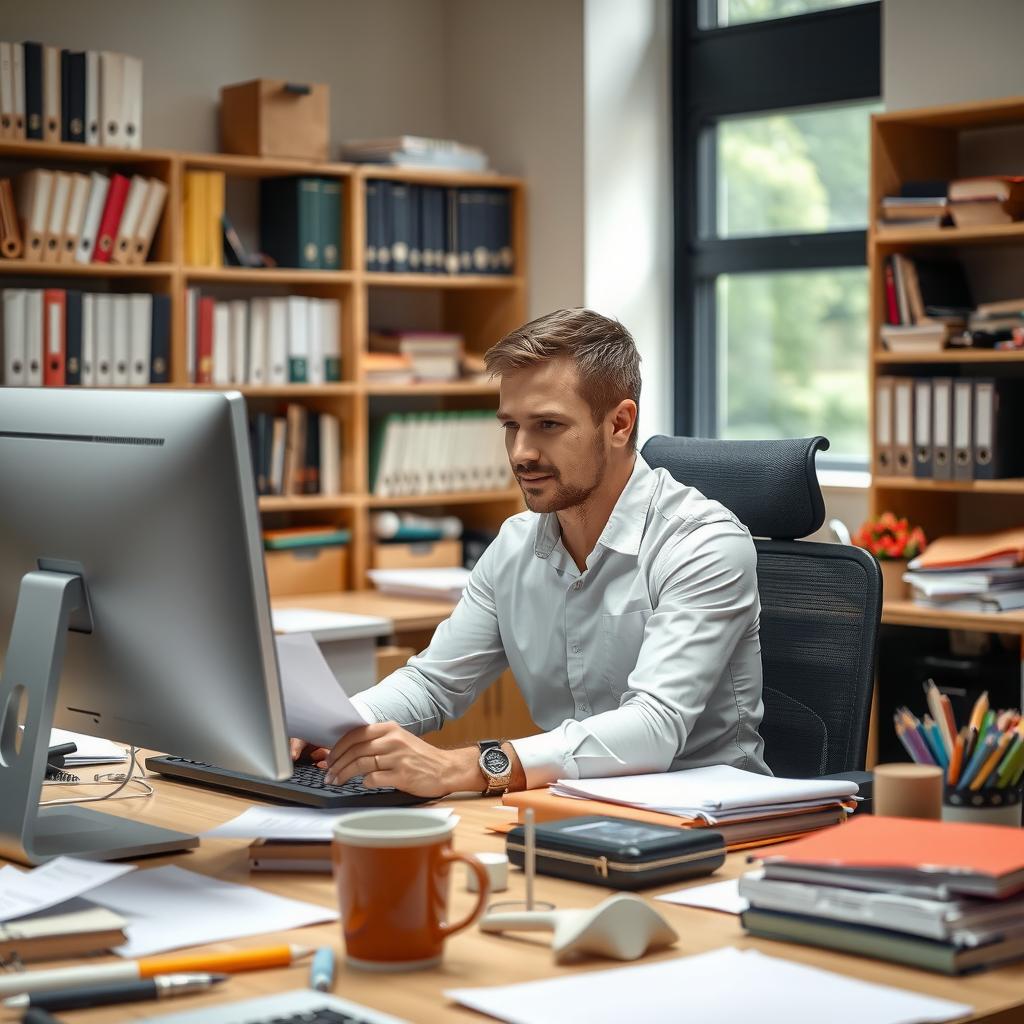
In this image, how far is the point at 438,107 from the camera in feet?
16.8

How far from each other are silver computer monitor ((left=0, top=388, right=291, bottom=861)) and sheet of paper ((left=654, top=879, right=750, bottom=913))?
0.38m

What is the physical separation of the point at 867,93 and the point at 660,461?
89.6 inches

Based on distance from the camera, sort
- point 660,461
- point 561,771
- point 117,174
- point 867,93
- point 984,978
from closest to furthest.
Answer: point 984,978, point 561,771, point 660,461, point 117,174, point 867,93

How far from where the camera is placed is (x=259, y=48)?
468 cm

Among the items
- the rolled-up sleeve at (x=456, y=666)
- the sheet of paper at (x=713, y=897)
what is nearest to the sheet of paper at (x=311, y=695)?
the sheet of paper at (x=713, y=897)

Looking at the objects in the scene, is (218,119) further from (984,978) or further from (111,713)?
(984,978)

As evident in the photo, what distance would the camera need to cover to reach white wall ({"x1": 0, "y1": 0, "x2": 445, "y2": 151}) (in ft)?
14.3

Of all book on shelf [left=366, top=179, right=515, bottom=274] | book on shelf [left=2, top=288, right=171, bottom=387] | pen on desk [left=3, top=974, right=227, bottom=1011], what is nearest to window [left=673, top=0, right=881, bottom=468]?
book on shelf [left=366, top=179, right=515, bottom=274]

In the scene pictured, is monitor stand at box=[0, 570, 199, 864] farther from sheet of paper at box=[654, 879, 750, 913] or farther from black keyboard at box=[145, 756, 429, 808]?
sheet of paper at box=[654, 879, 750, 913]

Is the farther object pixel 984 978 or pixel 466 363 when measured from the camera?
pixel 466 363

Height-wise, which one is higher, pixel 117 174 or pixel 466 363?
pixel 117 174

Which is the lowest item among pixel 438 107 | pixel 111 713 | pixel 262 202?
pixel 111 713

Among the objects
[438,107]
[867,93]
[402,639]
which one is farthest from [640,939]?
[438,107]

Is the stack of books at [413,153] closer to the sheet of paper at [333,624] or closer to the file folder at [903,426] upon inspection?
→ the sheet of paper at [333,624]
